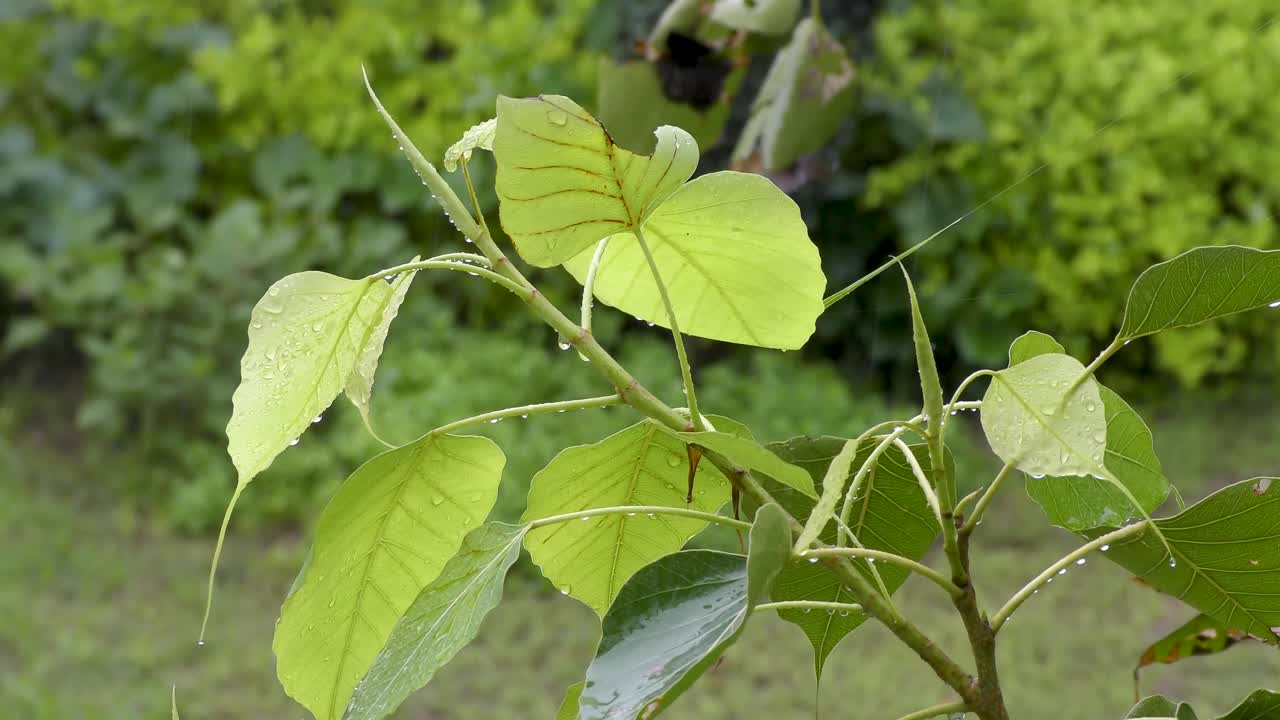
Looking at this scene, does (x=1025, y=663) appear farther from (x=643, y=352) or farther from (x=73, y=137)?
(x=73, y=137)

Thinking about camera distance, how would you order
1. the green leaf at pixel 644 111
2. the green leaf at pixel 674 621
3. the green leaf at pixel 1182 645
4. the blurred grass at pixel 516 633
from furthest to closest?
the blurred grass at pixel 516 633 < the green leaf at pixel 644 111 < the green leaf at pixel 1182 645 < the green leaf at pixel 674 621

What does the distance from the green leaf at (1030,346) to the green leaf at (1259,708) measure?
0.09 meters

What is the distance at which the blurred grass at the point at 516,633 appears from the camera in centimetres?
72

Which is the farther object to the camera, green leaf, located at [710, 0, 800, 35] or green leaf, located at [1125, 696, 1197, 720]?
green leaf, located at [710, 0, 800, 35]

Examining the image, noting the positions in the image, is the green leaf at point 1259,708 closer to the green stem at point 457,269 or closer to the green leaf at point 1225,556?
the green leaf at point 1225,556

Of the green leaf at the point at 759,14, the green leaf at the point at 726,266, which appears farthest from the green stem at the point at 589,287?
the green leaf at the point at 759,14

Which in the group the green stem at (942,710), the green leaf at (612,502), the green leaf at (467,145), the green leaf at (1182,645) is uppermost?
the green leaf at (467,145)

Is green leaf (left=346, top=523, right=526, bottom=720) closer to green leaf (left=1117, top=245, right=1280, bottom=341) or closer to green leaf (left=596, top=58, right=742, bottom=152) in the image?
green leaf (left=1117, top=245, right=1280, bottom=341)

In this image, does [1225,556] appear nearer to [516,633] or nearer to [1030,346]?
[1030,346]

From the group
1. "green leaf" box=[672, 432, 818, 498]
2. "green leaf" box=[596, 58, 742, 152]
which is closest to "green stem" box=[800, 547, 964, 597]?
"green leaf" box=[672, 432, 818, 498]

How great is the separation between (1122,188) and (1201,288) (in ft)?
0.92

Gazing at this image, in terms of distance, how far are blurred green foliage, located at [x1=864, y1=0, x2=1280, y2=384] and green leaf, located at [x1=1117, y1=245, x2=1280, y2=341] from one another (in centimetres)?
10

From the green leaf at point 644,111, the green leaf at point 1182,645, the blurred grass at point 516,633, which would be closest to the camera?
the green leaf at point 1182,645

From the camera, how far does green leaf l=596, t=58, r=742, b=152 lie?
44 cm
